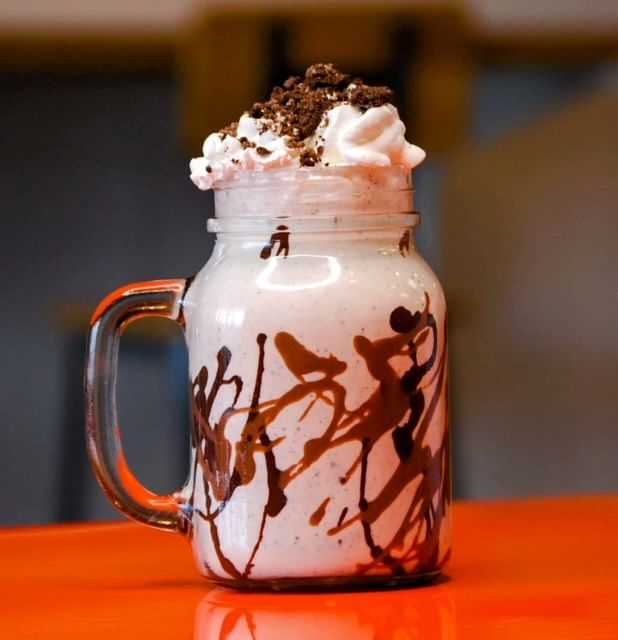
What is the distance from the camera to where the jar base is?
0.66 metres

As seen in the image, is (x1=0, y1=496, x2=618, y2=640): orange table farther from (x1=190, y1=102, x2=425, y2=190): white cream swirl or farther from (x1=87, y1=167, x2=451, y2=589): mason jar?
(x1=190, y1=102, x2=425, y2=190): white cream swirl

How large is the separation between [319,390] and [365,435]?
0.10 feet

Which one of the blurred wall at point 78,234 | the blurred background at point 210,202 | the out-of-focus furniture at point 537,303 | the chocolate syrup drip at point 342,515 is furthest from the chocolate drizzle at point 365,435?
the blurred wall at point 78,234

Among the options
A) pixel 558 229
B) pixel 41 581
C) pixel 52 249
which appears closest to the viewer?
pixel 41 581

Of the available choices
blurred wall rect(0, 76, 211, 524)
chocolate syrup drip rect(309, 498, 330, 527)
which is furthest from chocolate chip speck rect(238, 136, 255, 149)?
blurred wall rect(0, 76, 211, 524)

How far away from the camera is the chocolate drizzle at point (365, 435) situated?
0.65 meters

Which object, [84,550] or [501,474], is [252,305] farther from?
[501,474]

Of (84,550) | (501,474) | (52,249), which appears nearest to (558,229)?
(501,474)

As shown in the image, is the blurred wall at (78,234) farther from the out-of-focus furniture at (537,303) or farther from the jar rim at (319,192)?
the jar rim at (319,192)

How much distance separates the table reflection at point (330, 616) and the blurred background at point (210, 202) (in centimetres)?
173

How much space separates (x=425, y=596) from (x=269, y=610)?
74 mm

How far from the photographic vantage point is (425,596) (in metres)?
0.65

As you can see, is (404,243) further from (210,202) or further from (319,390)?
(210,202)

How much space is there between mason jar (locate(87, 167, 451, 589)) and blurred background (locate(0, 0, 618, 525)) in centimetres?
169
